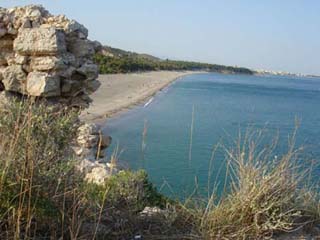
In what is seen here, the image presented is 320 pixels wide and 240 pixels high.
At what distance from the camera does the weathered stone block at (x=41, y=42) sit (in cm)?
737

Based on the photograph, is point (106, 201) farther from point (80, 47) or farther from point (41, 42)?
point (80, 47)

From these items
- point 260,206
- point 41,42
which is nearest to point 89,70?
point 41,42

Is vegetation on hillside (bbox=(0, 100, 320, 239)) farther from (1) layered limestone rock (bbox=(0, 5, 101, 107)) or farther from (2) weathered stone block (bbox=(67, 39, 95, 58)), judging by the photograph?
(2) weathered stone block (bbox=(67, 39, 95, 58))

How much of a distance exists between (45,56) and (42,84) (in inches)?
21.9

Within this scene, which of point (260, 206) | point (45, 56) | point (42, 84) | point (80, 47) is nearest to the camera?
point (260, 206)

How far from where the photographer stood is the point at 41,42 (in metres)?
7.45

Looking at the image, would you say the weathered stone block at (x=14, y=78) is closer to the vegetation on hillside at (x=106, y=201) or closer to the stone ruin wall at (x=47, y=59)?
the stone ruin wall at (x=47, y=59)

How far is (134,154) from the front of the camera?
62.3 ft

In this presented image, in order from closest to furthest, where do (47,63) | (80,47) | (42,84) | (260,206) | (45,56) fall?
(260,206), (42,84), (47,63), (45,56), (80,47)

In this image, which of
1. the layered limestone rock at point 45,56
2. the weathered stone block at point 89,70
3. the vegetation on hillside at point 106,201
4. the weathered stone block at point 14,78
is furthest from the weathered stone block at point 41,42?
the vegetation on hillside at point 106,201

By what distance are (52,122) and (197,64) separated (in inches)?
7722

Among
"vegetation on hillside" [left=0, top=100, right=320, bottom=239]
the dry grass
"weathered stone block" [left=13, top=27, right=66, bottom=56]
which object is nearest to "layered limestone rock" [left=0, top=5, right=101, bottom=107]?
"weathered stone block" [left=13, top=27, right=66, bottom=56]

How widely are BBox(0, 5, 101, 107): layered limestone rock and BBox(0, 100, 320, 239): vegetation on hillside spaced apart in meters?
2.40

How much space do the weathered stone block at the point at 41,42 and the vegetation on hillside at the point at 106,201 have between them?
250 centimetres
